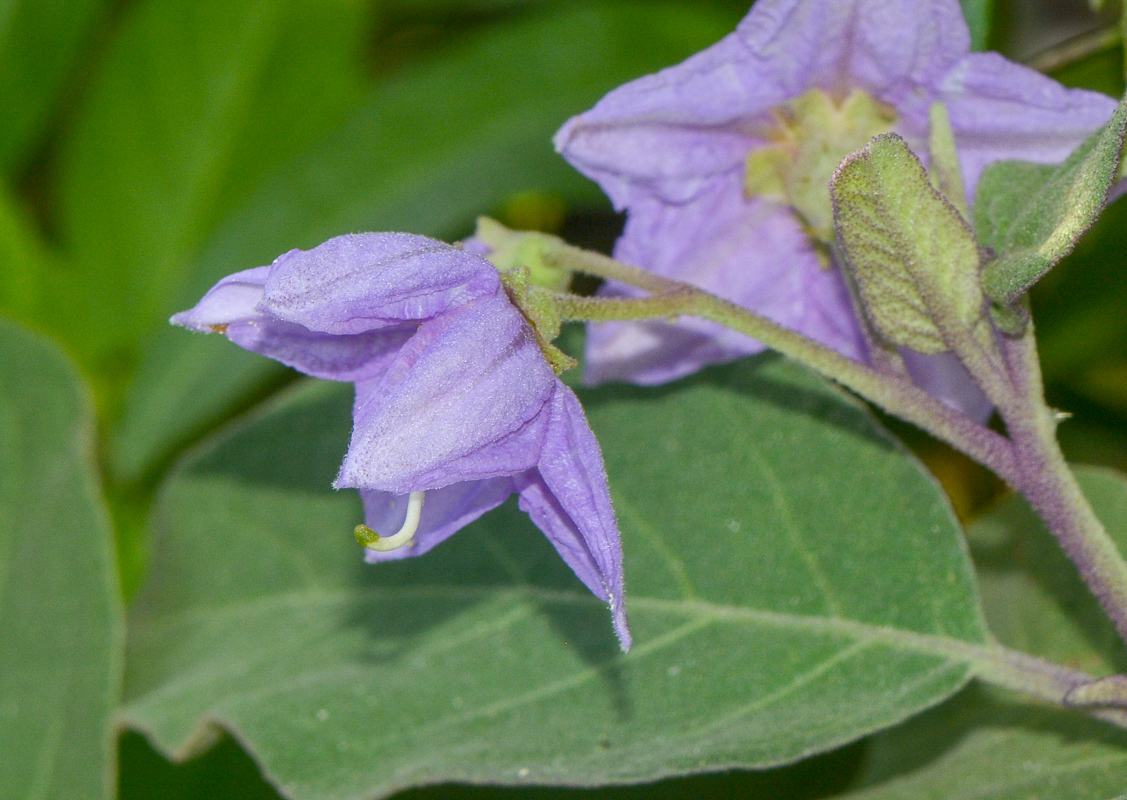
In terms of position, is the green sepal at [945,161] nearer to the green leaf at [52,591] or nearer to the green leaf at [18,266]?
the green leaf at [52,591]

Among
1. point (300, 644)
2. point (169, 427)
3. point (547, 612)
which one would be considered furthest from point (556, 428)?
point (169, 427)

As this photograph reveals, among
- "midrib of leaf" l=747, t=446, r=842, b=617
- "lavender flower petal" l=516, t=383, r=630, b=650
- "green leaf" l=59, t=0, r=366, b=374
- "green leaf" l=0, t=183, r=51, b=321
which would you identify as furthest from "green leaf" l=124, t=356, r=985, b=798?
"green leaf" l=59, t=0, r=366, b=374

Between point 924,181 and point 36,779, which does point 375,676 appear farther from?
point 924,181

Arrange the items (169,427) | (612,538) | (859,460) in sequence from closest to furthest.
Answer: (612,538) → (859,460) → (169,427)

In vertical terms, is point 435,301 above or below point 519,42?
above

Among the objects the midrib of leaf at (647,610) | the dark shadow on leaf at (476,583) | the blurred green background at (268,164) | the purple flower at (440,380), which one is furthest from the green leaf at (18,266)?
the purple flower at (440,380)

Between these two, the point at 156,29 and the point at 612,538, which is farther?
the point at 156,29
